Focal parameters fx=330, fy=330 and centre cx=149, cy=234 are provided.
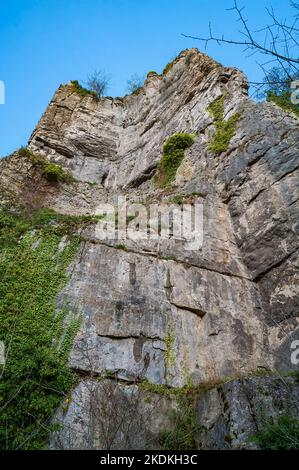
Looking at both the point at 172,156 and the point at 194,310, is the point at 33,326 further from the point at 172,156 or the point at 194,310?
the point at 172,156

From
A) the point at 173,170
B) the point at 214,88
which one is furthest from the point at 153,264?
the point at 214,88

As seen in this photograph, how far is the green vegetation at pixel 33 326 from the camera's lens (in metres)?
5.40

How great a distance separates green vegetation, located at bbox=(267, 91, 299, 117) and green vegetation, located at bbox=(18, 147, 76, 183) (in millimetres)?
8925

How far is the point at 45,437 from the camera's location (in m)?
5.27

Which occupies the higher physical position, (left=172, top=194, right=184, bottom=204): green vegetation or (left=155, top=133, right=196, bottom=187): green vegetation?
(left=155, top=133, right=196, bottom=187): green vegetation

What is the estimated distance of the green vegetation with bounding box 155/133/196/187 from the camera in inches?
512

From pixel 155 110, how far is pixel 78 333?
14348mm

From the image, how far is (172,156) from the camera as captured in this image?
1323cm

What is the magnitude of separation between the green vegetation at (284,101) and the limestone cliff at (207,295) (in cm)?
40

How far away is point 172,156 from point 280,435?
10.6 meters

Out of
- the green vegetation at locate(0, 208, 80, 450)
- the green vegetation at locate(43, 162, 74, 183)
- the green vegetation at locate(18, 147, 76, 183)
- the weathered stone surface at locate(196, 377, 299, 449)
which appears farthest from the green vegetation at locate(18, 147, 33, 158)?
the weathered stone surface at locate(196, 377, 299, 449)

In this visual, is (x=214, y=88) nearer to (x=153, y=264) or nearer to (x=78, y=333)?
(x=153, y=264)

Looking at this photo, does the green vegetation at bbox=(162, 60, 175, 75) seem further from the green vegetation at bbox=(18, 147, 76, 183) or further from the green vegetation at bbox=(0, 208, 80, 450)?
the green vegetation at bbox=(0, 208, 80, 450)

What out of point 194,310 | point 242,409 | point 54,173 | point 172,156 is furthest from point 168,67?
point 242,409
